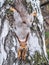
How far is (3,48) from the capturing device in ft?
5.01

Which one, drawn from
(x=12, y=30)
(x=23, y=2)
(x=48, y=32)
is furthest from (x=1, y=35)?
(x=48, y=32)

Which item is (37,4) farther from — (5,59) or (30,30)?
(5,59)

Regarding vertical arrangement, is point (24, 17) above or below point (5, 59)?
above

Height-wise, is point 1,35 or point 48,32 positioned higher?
point 1,35

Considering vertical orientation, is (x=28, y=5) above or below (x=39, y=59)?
above

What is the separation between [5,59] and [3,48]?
53mm

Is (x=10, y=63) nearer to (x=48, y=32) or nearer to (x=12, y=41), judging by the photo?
(x=12, y=41)

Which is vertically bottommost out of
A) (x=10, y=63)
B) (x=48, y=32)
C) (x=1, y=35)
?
(x=48, y=32)

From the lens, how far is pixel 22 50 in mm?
1534

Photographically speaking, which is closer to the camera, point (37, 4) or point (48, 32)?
point (37, 4)

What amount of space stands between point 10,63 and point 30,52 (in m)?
0.10

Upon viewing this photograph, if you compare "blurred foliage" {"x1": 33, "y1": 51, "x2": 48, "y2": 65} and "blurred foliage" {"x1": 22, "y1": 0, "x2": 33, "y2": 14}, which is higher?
"blurred foliage" {"x1": 22, "y1": 0, "x2": 33, "y2": 14}

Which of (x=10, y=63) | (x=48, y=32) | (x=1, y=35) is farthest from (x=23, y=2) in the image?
(x=48, y=32)

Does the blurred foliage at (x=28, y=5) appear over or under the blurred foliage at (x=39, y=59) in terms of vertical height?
over
